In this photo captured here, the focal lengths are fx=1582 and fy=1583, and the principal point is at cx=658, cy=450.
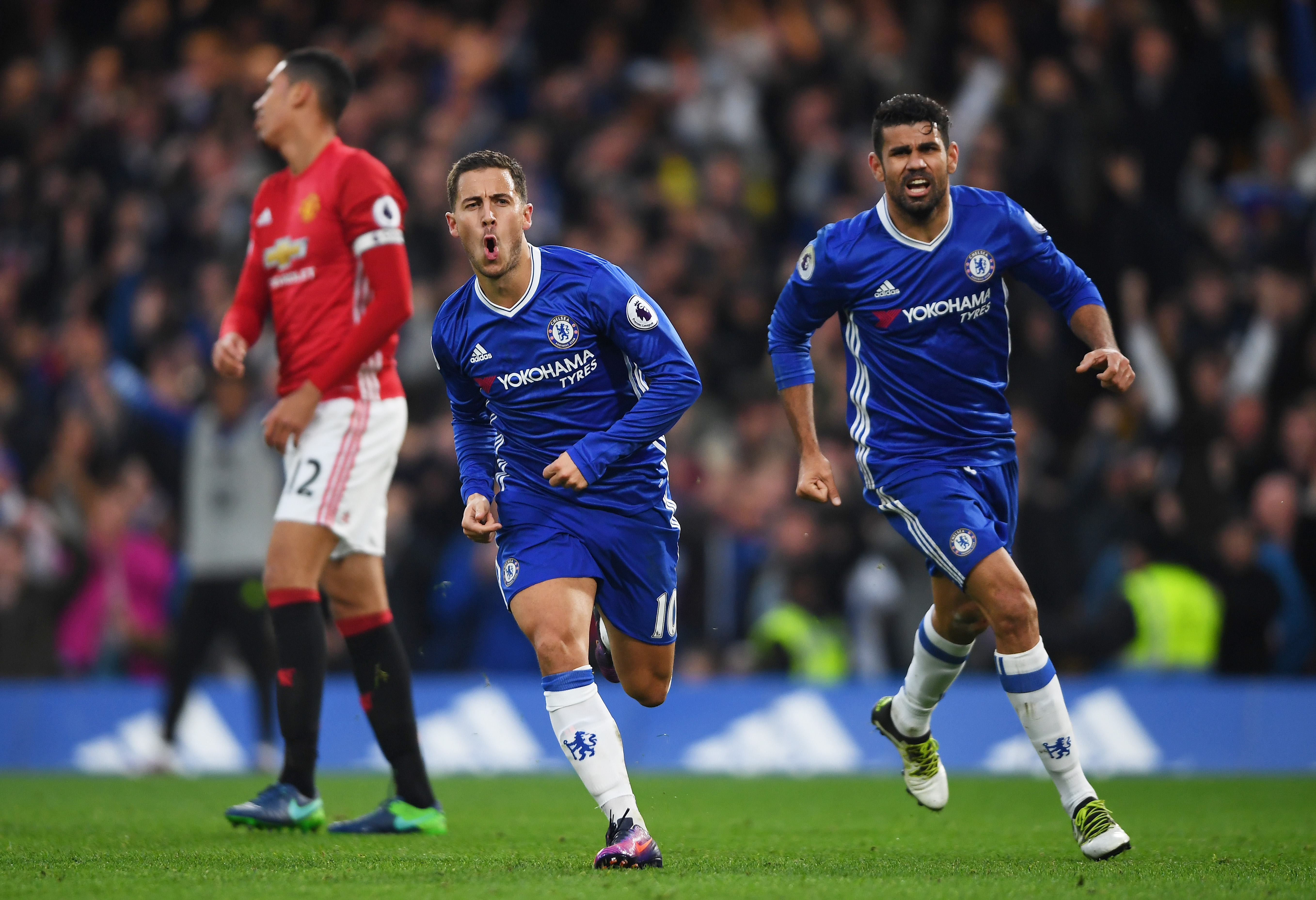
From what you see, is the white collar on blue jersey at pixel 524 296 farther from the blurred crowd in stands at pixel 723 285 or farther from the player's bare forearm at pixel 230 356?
the blurred crowd in stands at pixel 723 285

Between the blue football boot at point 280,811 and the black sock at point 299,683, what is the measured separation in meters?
0.04

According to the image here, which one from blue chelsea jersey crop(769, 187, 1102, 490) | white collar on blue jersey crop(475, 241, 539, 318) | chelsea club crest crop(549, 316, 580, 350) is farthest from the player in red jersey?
blue chelsea jersey crop(769, 187, 1102, 490)

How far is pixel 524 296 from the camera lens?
5762 mm

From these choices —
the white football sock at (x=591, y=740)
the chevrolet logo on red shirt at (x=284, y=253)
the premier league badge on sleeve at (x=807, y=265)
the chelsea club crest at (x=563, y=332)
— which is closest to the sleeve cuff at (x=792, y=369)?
the premier league badge on sleeve at (x=807, y=265)

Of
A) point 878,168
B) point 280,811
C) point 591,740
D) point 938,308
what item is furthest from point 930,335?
point 280,811

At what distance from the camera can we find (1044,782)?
974 cm

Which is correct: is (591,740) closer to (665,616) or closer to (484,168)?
(665,616)

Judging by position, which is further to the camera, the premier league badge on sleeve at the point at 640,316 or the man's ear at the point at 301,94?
the man's ear at the point at 301,94

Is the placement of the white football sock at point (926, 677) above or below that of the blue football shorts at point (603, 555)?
below

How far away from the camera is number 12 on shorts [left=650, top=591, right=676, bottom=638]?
18.8 ft

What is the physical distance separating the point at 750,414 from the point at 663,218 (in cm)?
248

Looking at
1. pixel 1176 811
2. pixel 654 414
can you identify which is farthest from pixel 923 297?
pixel 1176 811

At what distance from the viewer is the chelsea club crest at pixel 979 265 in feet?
20.0

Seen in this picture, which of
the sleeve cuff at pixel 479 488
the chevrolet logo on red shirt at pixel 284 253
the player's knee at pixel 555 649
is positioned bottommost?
the player's knee at pixel 555 649
